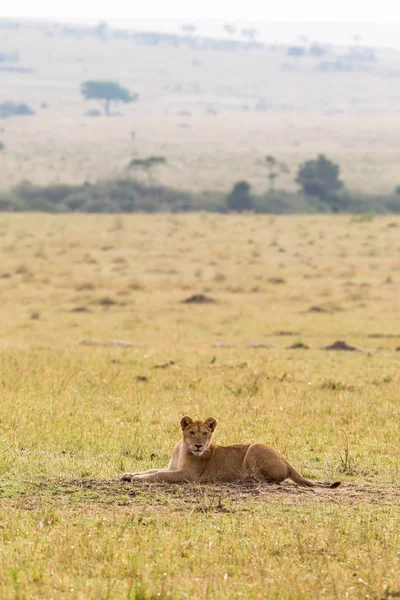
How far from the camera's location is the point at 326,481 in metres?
9.47

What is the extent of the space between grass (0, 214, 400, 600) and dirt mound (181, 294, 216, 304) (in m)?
0.46

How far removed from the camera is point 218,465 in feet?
30.0

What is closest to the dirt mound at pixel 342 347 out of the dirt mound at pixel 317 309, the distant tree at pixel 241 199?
the dirt mound at pixel 317 309

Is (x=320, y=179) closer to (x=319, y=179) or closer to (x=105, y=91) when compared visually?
(x=319, y=179)

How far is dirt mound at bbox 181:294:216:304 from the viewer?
29500 millimetres

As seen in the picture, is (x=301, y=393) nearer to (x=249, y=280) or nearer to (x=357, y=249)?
(x=249, y=280)

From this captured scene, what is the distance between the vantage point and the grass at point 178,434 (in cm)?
651

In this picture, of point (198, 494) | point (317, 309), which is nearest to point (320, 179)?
point (317, 309)

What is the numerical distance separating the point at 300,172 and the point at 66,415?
6617cm

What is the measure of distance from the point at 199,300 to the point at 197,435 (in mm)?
20833

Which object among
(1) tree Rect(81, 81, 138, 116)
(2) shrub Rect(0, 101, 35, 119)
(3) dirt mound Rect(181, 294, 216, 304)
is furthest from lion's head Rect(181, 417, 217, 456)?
(2) shrub Rect(0, 101, 35, 119)

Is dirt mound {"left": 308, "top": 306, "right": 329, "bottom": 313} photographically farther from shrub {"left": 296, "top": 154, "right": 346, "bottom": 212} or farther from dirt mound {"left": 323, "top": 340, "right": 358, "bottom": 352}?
shrub {"left": 296, "top": 154, "right": 346, "bottom": 212}

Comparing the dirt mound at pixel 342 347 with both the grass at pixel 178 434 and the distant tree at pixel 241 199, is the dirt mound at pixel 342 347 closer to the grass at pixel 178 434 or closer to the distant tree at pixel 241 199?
the grass at pixel 178 434

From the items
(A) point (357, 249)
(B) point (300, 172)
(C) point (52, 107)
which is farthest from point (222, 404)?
(C) point (52, 107)
